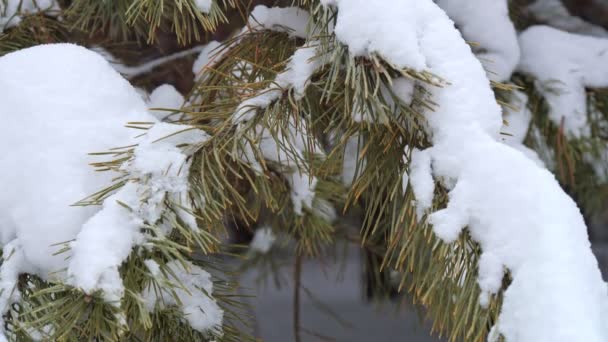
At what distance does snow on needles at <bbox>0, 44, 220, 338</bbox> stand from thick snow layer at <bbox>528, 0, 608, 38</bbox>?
2.35 feet

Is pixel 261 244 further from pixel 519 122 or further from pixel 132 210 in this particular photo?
pixel 132 210

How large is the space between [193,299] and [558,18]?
0.80 meters

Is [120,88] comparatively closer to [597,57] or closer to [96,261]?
[96,261]

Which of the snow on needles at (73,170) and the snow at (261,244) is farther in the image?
the snow at (261,244)

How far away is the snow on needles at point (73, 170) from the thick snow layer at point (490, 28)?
1.48ft

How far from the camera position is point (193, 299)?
55cm

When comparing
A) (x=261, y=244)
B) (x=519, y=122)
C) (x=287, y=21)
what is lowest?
(x=261, y=244)

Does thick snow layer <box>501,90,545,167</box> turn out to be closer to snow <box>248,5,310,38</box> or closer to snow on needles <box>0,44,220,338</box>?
snow <box>248,5,310,38</box>

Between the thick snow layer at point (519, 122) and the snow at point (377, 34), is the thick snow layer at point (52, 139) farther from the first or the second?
the thick snow layer at point (519, 122)

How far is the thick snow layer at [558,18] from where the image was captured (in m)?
1.04

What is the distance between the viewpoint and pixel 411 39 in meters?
0.48

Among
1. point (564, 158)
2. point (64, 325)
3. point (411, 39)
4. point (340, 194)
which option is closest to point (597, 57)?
point (564, 158)

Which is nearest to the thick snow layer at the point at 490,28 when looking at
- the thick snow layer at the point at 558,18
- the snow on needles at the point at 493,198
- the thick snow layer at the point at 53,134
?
the thick snow layer at the point at 558,18

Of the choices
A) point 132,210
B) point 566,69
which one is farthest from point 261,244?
point 132,210
